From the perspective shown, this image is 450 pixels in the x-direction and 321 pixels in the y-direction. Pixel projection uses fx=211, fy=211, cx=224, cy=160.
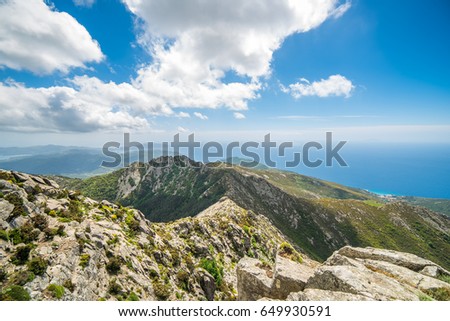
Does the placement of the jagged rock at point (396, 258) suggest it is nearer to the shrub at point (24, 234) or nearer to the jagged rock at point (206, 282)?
the jagged rock at point (206, 282)

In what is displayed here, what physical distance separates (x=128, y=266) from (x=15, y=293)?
11670 millimetres

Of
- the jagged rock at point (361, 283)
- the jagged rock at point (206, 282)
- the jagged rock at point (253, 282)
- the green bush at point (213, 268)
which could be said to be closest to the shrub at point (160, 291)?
the jagged rock at point (253, 282)

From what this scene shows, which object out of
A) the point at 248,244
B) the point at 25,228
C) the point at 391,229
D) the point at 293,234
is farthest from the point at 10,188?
the point at 391,229

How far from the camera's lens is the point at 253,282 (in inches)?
858

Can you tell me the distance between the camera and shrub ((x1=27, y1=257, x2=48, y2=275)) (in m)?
17.6

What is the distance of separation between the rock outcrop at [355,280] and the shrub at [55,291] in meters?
16.5

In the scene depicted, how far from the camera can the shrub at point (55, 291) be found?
55.8 ft

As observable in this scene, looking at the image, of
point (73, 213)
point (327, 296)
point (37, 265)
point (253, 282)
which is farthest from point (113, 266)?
point (327, 296)

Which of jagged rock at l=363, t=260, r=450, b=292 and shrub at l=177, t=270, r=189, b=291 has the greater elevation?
jagged rock at l=363, t=260, r=450, b=292

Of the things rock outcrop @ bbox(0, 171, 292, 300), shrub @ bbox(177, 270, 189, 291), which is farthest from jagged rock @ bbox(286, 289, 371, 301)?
shrub @ bbox(177, 270, 189, 291)

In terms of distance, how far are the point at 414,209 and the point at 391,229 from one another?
183 feet

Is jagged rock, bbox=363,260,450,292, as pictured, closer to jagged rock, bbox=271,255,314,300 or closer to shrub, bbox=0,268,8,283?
jagged rock, bbox=271,255,314,300

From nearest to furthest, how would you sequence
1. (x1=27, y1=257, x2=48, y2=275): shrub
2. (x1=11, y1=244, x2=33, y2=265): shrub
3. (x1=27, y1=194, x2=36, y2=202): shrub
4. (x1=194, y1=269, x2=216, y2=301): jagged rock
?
(x1=27, y1=257, x2=48, y2=275): shrub < (x1=11, y1=244, x2=33, y2=265): shrub < (x1=27, y1=194, x2=36, y2=202): shrub < (x1=194, y1=269, x2=216, y2=301): jagged rock
